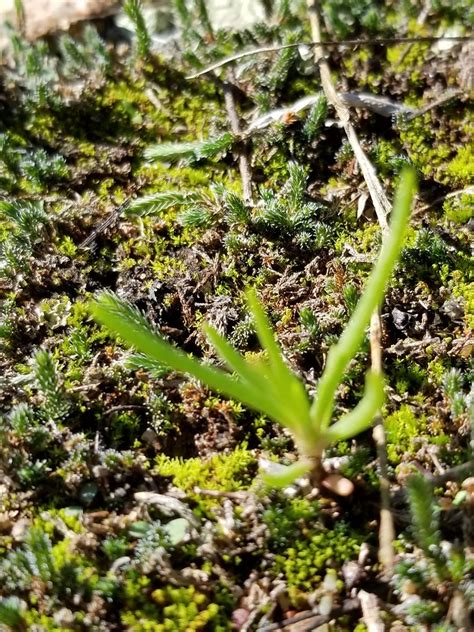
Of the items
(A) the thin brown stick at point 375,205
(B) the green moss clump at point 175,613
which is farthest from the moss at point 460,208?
(B) the green moss clump at point 175,613

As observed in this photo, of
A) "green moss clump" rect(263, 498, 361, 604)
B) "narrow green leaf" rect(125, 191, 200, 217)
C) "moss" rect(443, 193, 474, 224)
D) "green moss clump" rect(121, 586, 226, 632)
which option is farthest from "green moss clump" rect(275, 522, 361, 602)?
"narrow green leaf" rect(125, 191, 200, 217)

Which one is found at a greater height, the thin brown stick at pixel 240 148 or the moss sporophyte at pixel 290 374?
the thin brown stick at pixel 240 148

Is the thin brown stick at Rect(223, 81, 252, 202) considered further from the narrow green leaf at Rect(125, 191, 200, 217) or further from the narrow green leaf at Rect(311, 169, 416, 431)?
the narrow green leaf at Rect(311, 169, 416, 431)

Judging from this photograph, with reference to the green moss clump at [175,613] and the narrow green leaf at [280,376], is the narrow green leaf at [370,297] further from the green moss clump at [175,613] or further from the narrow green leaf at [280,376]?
the green moss clump at [175,613]

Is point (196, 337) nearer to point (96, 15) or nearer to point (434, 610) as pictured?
point (434, 610)

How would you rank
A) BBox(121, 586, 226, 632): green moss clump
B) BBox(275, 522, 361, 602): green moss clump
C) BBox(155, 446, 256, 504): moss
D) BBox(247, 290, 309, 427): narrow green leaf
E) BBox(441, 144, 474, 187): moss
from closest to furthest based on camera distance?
BBox(247, 290, 309, 427): narrow green leaf → BBox(121, 586, 226, 632): green moss clump → BBox(275, 522, 361, 602): green moss clump → BBox(155, 446, 256, 504): moss → BBox(441, 144, 474, 187): moss

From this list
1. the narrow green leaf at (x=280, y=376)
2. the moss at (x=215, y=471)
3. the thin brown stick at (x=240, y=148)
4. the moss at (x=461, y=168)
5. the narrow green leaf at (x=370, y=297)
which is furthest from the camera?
the thin brown stick at (x=240, y=148)
